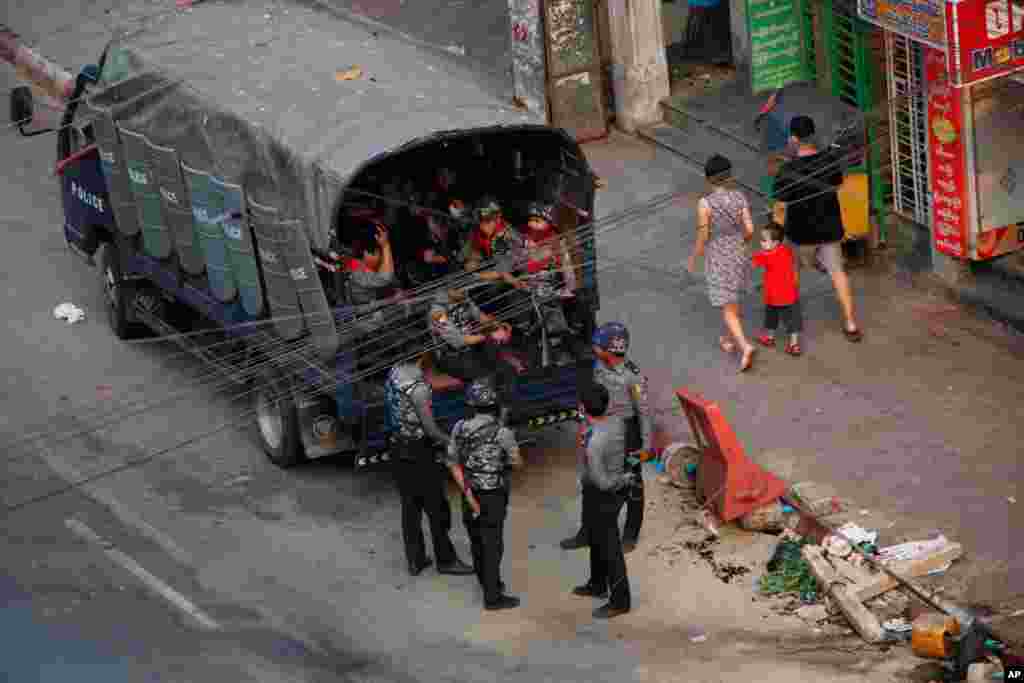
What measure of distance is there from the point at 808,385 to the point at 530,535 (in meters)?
2.84

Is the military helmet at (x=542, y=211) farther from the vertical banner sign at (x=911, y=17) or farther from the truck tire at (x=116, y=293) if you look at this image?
the truck tire at (x=116, y=293)

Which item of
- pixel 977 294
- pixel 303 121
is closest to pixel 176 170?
pixel 303 121

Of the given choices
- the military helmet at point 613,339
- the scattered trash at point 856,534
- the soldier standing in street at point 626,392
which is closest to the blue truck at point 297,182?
the soldier standing in street at point 626,392

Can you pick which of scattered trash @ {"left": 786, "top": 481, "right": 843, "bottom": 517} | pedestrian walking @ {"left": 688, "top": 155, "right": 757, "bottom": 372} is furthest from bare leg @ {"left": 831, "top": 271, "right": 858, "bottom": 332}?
scattered trash @ {"left": 786, "top": 481, "right": 843, "bottom": 517}

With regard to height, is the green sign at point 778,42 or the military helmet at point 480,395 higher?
the military helmet at point 480,395

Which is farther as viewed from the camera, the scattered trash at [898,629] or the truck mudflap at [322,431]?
the truck mudflap at [322,431]

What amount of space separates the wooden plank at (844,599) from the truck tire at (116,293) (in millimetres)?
6916

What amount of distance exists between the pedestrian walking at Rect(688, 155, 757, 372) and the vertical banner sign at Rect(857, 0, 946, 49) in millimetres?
1630

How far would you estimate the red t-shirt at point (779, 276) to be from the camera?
17203mm

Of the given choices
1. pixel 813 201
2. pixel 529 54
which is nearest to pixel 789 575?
pixel 813 201

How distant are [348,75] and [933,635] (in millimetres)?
6012

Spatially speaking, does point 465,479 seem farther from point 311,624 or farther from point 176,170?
point 176,170

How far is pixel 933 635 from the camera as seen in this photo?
13.3m

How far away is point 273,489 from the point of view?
16656 millimetres
